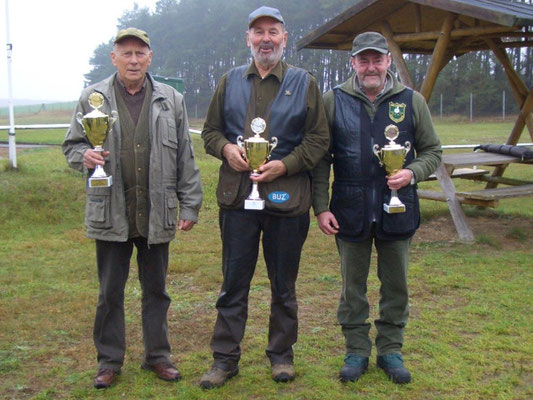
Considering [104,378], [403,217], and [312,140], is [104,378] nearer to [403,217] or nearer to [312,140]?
[312,140]

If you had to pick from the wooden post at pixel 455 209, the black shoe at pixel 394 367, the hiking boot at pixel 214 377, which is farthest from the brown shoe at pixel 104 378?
the wooden post at pixel 455 209

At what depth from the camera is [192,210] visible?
3736 millimetres

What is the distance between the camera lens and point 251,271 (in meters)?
3.79

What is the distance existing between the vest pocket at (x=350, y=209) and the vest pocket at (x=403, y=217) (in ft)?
0.47

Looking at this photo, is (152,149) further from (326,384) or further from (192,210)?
(326,384)

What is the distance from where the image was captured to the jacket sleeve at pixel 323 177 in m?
3.80

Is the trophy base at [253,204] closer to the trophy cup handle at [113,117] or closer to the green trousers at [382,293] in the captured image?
the green trousers at [382,293]

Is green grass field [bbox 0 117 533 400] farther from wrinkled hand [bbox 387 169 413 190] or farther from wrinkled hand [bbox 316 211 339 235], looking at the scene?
wrinkled hand [bbox 387 169 413 190]

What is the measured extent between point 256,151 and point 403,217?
986 millimetres

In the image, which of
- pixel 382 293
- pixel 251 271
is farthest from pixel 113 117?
pixel 382 293

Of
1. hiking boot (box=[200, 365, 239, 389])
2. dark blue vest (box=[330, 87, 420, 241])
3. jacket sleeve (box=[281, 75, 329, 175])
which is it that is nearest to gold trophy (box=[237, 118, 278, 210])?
jacket sleeve (box=[281, 75, 329, 175])

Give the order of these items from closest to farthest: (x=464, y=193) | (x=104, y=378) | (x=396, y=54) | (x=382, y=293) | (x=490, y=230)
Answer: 1. (x=104, y=378)
2. (x=382, y=293)
3. (x=464, y=193)
4. (x=396, y=54)
5. (x=490, y=230)

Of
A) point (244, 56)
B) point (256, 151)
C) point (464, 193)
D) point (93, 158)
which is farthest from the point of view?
point (244, 56)

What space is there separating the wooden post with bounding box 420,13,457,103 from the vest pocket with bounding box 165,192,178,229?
5295 mm
